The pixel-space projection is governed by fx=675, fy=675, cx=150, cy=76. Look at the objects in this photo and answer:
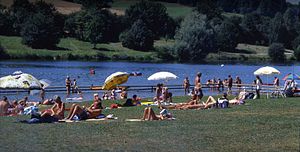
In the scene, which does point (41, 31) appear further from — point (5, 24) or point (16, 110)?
point (16, 110)

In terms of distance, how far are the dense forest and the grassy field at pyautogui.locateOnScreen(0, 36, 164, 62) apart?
5.80ft

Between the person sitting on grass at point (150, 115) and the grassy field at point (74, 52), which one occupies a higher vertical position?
the grassy field at point (74, 52)

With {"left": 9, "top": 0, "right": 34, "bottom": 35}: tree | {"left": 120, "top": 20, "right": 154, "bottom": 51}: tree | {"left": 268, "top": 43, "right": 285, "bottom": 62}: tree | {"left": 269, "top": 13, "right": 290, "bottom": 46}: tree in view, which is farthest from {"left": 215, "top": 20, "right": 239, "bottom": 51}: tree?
{"left": 9, "top": 0, "right": 34, "bottom": 35}: tree

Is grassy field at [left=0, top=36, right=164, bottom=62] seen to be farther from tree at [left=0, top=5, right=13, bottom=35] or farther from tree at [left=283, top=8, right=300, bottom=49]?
tree at [left=283, top=8, right=300, bottom=49]

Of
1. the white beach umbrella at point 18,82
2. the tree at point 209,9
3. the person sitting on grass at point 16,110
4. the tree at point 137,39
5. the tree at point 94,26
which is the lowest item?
the person sitting on grass at point 16,110

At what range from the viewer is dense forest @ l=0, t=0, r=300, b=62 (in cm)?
13188

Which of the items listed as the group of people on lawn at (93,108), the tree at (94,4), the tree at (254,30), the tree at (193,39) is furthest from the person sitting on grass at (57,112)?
the tree at (254,30)

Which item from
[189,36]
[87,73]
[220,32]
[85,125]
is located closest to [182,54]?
[189,36]

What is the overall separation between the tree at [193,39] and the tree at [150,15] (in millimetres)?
22494

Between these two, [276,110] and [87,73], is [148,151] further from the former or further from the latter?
[87,73]

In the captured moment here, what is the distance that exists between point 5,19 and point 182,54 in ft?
121

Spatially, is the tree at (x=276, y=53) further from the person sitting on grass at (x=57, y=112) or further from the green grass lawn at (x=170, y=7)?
the person sitting on grass at (x=57, y=112)

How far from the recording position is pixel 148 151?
20906 millimetres

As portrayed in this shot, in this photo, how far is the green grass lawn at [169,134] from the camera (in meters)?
21.8
